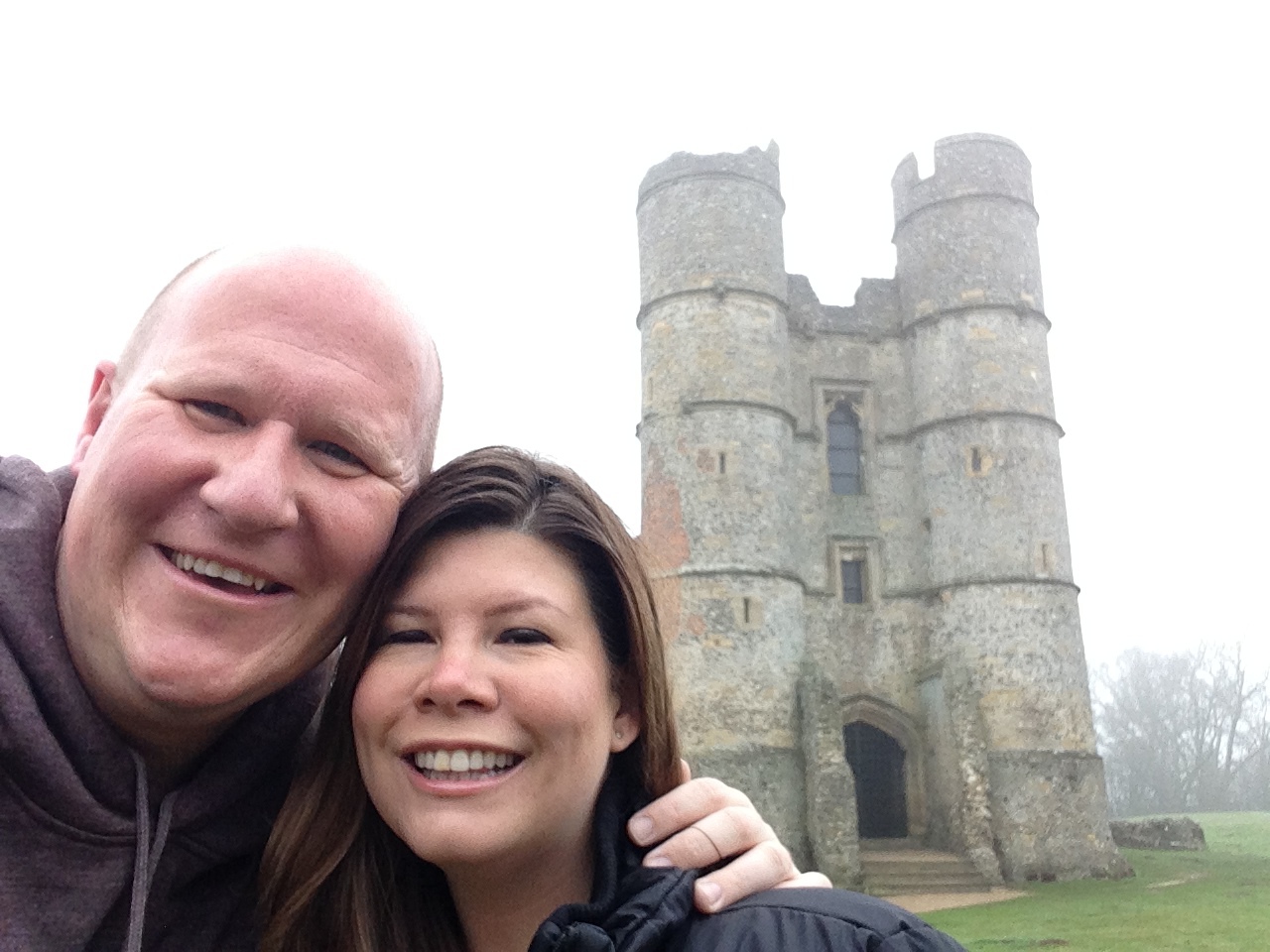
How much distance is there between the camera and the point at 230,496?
6.01 feet

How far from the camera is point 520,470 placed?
2.30 meters

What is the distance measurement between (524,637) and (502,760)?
24 centimetres

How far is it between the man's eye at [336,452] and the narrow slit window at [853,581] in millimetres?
20477

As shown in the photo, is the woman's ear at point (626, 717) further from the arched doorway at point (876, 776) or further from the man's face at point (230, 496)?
the arched doorway at point (876, 776)

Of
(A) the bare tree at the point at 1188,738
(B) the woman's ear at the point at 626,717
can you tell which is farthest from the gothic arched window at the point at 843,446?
(A) the bare tree at the point at 1188,738

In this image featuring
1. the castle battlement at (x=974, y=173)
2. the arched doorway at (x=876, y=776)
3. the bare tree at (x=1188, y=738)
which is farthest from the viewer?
the bare tree at (x=1188, y=738)

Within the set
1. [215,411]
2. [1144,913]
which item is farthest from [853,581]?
[215,411]

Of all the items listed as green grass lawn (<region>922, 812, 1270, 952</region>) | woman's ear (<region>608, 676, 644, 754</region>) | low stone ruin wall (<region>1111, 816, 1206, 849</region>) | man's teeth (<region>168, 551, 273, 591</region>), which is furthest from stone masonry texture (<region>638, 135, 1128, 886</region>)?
man's teeth (<region>168, 551, 273, 591</region>)

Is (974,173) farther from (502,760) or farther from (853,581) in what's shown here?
(502,760)

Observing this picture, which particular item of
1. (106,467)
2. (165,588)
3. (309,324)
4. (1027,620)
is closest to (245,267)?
(309,324)

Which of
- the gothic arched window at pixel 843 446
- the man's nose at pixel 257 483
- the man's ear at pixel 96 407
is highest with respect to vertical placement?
the gothic arched window at pixel 843 446

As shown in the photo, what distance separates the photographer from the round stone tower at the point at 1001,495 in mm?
19281

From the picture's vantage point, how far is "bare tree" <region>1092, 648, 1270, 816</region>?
156ft

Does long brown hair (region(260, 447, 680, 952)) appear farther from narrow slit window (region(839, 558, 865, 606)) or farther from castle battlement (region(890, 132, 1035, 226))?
castle battlement (region(890, 132, 1035, 226))
